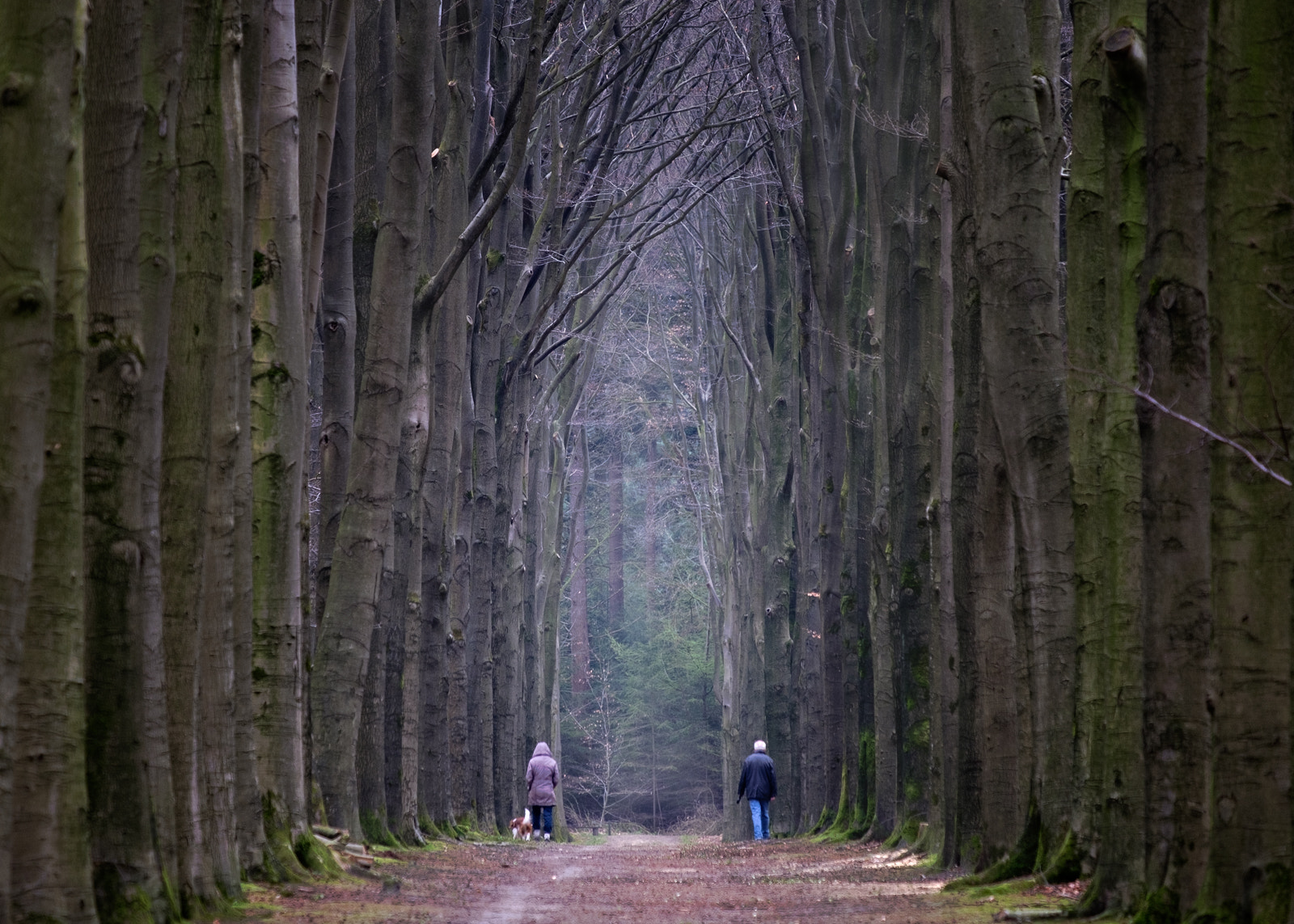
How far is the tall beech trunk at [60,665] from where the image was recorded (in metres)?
4.80

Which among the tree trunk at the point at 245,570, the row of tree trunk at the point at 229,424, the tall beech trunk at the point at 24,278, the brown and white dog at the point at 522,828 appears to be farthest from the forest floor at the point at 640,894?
→ the brown and white dog at the point at 522,828

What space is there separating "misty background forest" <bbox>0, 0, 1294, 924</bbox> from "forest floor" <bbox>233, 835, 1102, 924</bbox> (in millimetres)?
389

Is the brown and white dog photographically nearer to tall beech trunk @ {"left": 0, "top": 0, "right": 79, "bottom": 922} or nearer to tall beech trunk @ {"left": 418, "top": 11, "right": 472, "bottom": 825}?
tall beech trunk @ {"left": 418, "top": 11, "right": 472, "bottom": 825}

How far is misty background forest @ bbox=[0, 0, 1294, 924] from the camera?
16.4ft

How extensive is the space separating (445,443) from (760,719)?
13956 millimetres

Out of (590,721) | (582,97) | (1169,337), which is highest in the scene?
(582,97)

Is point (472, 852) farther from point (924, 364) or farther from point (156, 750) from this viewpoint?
point (156, 750)

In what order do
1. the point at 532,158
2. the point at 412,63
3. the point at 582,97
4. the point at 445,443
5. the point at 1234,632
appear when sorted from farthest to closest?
the point at 532,158, the point at 582,97, the point at 445,443, the point at 412,63, the point at 1234,632

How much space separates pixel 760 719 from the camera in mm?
27844

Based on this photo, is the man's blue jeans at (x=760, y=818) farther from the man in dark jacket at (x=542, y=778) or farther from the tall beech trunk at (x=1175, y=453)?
the tall beech trunk at (x=1175, y=453)

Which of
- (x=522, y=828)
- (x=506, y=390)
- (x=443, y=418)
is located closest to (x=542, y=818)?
(x=522, y=828)

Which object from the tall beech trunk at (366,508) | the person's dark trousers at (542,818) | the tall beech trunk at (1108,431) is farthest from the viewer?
the person's dark trousers at (542,818)

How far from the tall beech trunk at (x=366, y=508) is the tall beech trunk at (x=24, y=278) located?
6288 mm

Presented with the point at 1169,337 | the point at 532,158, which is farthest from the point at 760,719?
the point at 1169,337
